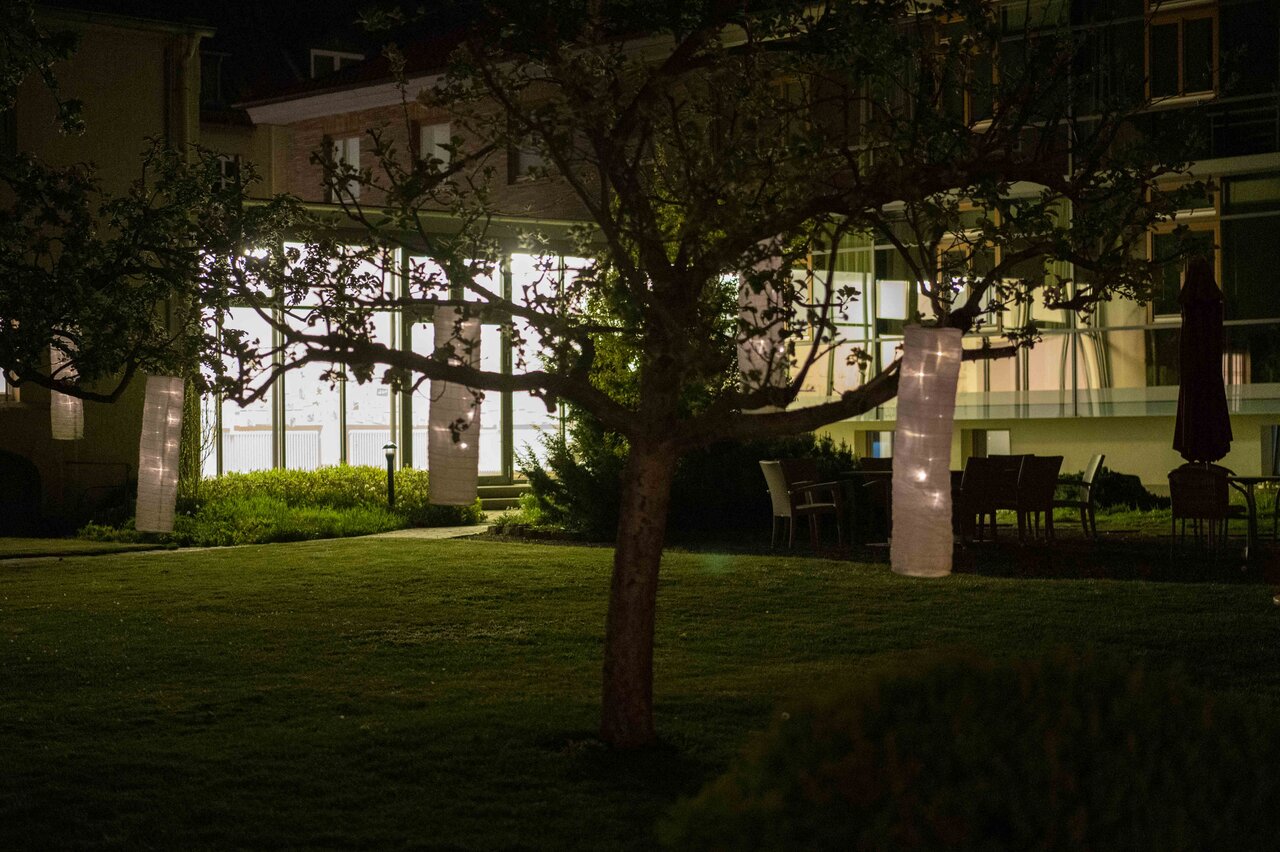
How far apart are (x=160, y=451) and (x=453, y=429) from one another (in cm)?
366

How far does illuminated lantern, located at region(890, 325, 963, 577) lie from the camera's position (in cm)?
708

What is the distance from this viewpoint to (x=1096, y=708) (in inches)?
157

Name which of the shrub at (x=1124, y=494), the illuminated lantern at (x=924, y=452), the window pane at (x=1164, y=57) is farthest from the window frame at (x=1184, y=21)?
the illuminated lantern at (x=924, y=452)

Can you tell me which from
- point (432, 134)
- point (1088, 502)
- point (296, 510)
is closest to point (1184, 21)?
point (1088, 502)

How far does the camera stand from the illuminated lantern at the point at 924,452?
23.2 ft

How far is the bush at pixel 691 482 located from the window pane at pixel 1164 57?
901 centimetres

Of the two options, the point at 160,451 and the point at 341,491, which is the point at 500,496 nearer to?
the point at 341,491

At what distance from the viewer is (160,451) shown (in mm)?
11219

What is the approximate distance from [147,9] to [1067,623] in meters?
20.7

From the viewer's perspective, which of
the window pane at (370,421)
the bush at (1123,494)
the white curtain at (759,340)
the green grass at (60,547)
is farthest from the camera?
the window pane at (370,421)

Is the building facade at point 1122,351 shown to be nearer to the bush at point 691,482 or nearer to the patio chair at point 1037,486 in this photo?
the bush at point 691,482

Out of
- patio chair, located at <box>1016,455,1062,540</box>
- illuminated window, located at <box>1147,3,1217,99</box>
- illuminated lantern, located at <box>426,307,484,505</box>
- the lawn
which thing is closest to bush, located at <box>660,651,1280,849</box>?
the lawn

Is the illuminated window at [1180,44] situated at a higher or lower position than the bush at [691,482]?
higher

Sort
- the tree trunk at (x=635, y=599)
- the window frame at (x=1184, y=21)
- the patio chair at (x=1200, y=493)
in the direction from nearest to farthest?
the tree trunk at (x=635, y=599), the patio chair at (x=1200, y=493), the window frame at (x=1184, y=21)
